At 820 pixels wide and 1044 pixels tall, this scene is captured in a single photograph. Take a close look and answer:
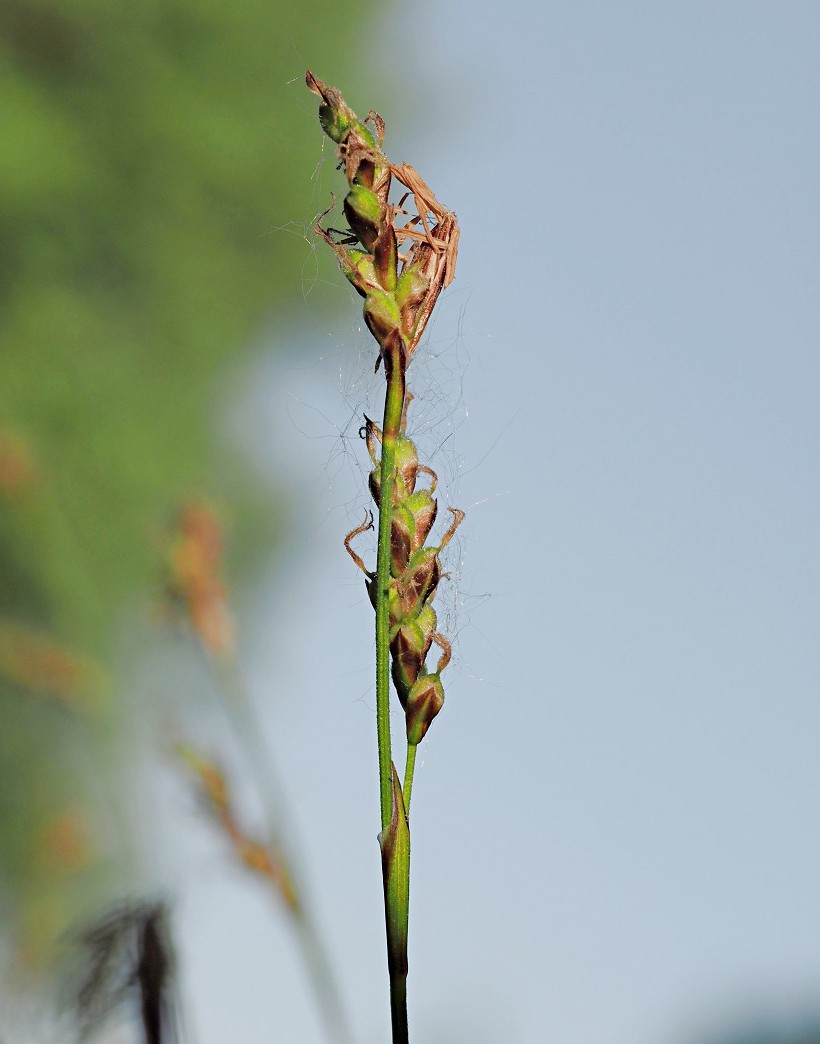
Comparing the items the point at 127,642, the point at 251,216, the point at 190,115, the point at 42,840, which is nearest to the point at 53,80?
the point at 190,115

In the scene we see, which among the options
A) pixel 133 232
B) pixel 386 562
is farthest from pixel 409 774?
pixel 133 232

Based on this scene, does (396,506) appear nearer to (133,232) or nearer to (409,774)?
(409,774)

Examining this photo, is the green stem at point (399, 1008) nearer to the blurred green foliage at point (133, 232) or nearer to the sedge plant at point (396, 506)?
the sedge plant at point (396, 506)

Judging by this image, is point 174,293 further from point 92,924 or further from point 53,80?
point 92,924

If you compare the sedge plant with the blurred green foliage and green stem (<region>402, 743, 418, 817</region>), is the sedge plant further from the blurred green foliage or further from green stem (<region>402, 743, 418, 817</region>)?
the blurred green foliage

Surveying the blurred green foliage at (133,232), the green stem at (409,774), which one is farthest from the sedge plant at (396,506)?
the blurred green foliage at (133,232)

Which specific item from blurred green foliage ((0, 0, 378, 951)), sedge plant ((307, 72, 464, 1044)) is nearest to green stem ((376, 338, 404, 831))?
sedge plant ((307, 72, 464, 1044))
